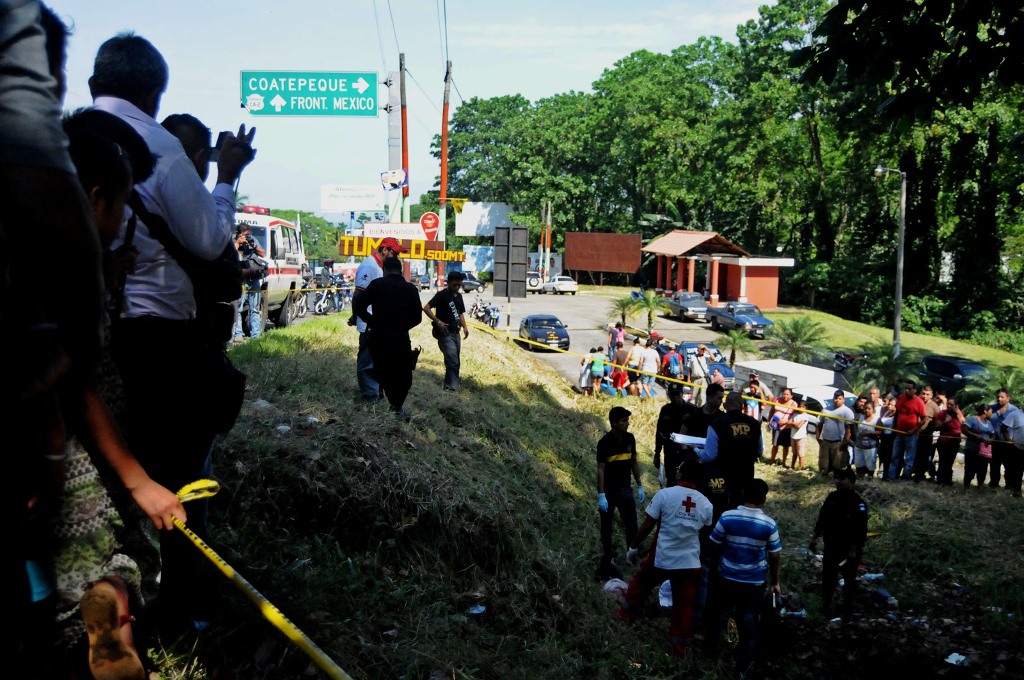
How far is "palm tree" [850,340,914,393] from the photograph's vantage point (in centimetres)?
2248

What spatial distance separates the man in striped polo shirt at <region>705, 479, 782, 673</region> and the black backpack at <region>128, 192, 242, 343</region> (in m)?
4.80

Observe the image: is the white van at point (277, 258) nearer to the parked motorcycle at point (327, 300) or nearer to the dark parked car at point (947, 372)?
the parked motorcycle at point (327, 300)

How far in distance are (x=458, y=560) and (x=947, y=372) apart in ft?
80.1

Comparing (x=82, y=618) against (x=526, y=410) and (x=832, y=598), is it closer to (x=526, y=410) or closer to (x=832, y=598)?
(x=832, y=598)

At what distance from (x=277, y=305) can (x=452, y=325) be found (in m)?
9.89

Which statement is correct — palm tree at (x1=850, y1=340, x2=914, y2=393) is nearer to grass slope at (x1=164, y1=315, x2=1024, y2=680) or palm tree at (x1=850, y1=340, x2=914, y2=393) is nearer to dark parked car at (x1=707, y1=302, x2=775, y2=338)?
grass slope at (x1=164, y1=315, x2=1024, y2=680)

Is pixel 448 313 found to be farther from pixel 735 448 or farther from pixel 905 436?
pixel 905 436

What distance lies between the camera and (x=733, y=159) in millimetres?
55375

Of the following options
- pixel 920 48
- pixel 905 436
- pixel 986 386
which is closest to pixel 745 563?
pixel 920 48

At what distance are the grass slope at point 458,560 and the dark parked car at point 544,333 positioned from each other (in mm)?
20247

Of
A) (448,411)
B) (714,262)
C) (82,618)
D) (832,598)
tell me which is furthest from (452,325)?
(714,262)

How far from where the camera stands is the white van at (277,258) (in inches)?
798

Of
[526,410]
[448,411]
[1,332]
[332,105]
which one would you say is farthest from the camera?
[332,105]

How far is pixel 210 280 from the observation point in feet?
11.0
